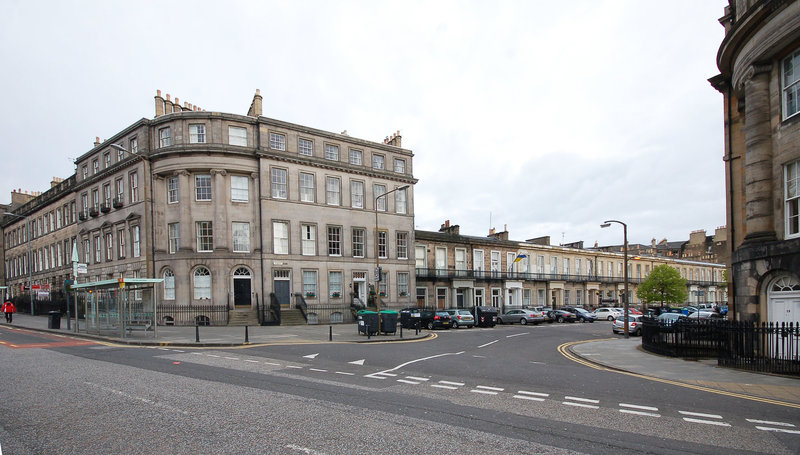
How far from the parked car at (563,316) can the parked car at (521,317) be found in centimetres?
493

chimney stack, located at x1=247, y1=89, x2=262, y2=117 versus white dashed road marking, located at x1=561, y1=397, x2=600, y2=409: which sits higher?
chimney stack, located at x1=247, y1=89, x2=262, y2=117

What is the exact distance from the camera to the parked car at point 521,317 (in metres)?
39.7

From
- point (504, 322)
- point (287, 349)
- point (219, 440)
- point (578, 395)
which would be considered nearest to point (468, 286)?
point (504, 322)

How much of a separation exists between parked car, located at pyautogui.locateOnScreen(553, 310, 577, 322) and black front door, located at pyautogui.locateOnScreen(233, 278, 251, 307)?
88.5 ft

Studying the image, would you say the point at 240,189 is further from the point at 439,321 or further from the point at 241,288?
the point at 439,321

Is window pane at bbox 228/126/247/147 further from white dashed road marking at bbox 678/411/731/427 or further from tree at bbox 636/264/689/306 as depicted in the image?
tree at bbox 636/264/689/306

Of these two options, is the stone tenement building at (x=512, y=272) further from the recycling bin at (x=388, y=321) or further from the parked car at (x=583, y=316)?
the recycling bin at (x=388, y=321)

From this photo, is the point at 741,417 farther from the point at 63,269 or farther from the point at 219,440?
the point at 63,269

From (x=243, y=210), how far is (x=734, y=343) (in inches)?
1107

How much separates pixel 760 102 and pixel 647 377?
9513 millimetres

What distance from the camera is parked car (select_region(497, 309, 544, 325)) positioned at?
39656 mm

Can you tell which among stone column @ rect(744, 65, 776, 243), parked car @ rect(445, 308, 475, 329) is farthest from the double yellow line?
parked car @ rect(445, 308, 475, 329)

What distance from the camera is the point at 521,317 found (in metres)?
39.8

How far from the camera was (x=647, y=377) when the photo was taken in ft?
41.4
